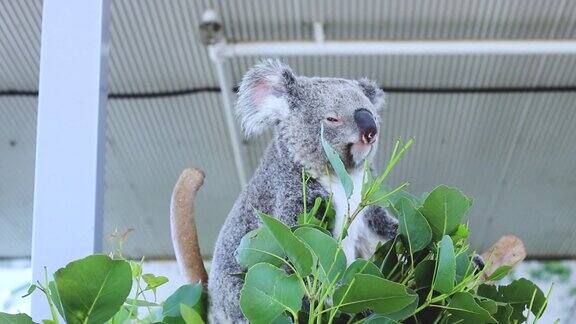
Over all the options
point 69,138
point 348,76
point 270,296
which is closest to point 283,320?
point 270,296

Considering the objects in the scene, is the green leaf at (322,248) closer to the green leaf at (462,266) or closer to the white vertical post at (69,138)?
the green leaf at (462,266)

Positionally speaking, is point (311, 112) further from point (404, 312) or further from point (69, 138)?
point (404, 312)

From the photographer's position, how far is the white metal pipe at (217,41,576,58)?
8.94ft

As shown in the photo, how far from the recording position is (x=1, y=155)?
3.44 metres

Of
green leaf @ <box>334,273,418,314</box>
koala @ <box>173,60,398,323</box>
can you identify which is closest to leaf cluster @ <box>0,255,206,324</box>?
green leaf @ <box>334,273,418,314</box>

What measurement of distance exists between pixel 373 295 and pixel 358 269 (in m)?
0.06

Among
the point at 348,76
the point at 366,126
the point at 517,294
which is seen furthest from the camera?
the point at 348,76

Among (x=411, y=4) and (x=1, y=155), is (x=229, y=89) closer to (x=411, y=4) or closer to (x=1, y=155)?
(x=411, y=4)

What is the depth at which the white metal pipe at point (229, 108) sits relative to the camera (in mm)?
2748

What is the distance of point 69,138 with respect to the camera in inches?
38.0

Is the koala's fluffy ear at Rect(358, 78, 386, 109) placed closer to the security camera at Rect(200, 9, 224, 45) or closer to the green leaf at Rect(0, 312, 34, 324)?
the green leaf at Rect(0, 312, 34, 324)

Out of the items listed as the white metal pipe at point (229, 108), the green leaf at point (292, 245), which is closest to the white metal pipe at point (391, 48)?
the white metal pipe at point (229, 108)

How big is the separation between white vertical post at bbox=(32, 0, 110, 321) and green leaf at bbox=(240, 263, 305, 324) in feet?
1.17

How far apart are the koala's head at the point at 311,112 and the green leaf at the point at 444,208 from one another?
0.37 meters
